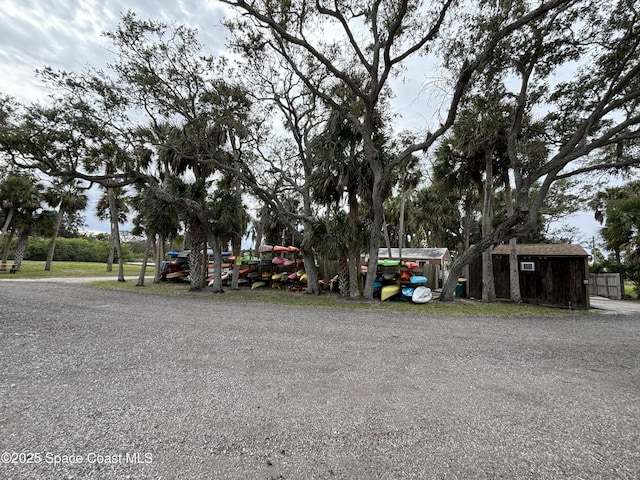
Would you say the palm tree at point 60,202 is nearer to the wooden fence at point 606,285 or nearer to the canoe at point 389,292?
the canoe at point 389,292

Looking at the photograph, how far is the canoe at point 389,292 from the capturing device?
36.5ft

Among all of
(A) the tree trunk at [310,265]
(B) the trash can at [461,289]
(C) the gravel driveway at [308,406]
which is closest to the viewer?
(C) the gravel driveway at [308,406]

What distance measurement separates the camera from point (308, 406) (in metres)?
2.62

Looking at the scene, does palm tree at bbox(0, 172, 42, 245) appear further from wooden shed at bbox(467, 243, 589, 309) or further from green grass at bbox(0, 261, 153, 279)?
wooden shed at bbox(467, 243, 589, 309)

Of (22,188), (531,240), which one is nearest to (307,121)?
(22,188)

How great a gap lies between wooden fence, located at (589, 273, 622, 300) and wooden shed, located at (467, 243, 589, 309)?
5.89 m

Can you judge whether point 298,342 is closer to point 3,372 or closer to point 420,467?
point 420,467

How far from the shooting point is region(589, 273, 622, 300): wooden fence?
15130 millimetres

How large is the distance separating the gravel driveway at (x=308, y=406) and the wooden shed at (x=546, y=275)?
24.3 feet

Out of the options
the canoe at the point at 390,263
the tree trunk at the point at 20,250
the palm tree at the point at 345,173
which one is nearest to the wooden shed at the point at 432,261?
the canoe at the point at 390,263

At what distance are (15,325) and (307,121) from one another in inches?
514

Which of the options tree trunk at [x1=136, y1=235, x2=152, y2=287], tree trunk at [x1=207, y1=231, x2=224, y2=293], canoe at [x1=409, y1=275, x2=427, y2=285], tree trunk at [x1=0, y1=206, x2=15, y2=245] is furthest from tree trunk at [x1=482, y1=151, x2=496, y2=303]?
tree trunk at [x1=0, y1=206, x2=15, y2=245]

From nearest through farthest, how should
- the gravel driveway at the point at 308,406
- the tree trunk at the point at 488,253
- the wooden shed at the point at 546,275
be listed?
the gravel driveway at the point at 308,406
the wooden shed at the point at 546,275
the tree trunk at the point at 488,253

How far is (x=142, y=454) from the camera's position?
1.92 m
